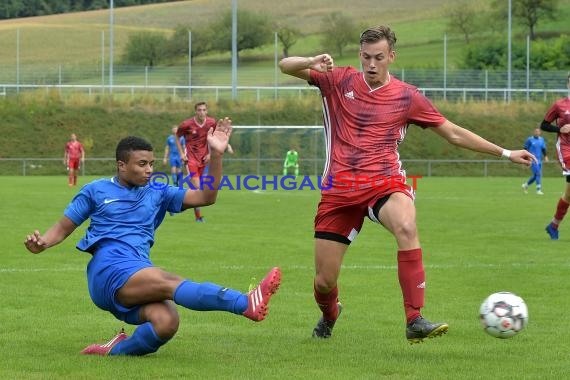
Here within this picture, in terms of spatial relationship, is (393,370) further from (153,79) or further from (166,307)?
(153,79)

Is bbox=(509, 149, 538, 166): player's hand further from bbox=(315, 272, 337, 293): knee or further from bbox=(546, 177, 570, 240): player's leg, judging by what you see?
bbox=(546, 177, 570, 240): player's leg

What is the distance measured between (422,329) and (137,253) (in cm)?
192

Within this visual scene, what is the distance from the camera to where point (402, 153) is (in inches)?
1943

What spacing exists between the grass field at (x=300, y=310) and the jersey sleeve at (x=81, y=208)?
897 mm

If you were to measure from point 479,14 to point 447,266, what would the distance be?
88723mm

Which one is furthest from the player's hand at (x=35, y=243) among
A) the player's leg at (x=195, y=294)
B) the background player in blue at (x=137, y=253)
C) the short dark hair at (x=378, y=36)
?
the short dark hair at (x=378, y=36)

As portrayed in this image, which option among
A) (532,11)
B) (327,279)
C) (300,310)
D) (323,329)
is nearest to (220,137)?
(327,279)

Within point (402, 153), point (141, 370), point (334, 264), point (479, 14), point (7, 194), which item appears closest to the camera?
point (141, 370)

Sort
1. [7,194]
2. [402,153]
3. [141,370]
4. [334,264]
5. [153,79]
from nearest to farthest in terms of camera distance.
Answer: [141,370] → [334,264] → [7,194] → [402,153] → [153,79]

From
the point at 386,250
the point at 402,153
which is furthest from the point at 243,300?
the point at 402,153

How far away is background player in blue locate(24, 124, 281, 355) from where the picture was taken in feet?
21.8

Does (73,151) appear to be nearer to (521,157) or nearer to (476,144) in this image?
(476,144)

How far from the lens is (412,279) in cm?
714

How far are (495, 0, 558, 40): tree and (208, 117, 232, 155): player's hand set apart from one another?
83.6 metres
